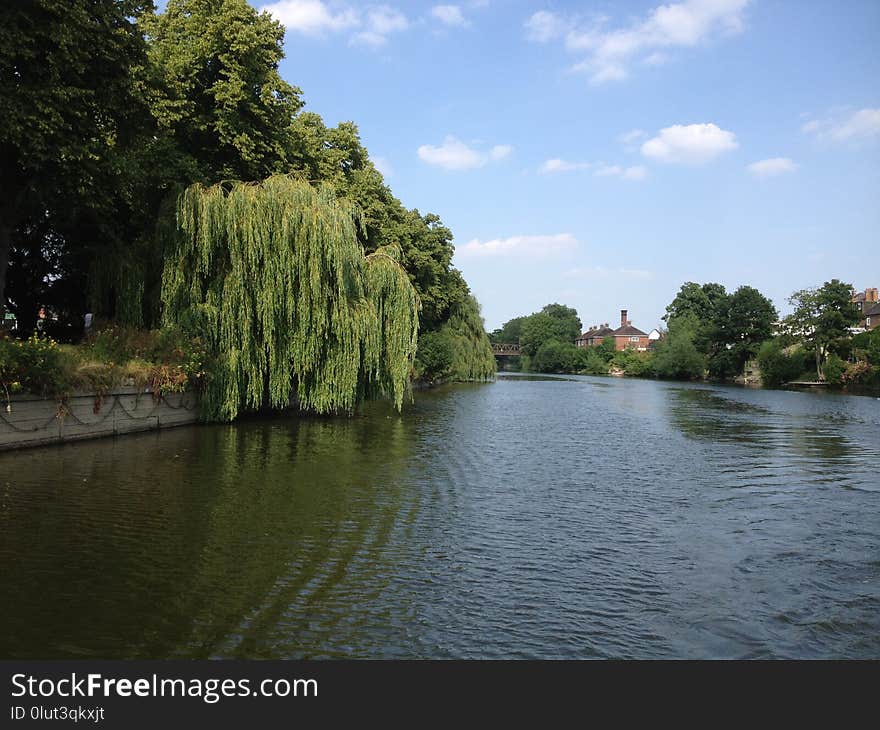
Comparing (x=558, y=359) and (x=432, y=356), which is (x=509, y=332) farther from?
(x=432, y=356)

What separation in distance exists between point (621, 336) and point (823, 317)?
81869 mm

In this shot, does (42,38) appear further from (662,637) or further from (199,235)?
(662,637)

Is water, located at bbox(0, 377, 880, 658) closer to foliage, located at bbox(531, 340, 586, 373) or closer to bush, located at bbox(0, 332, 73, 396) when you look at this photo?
bush, located at bbox(0, 332, 73, 396)

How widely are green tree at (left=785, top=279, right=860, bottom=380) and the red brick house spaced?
67.0m

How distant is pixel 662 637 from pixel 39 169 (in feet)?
52.0

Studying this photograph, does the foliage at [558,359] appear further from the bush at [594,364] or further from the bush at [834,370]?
the bush at [834,370]

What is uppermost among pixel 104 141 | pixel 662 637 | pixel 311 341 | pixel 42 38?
pixel 42 38

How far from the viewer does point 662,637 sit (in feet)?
18.8

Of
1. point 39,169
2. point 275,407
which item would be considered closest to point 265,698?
point 39,169

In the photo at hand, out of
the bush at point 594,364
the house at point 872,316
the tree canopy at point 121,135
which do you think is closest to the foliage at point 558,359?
the bush at point 594,364

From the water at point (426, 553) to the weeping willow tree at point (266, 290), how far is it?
331cm

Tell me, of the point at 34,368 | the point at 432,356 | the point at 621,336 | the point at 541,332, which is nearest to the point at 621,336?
the point at 621,336

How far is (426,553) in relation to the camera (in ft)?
26.3

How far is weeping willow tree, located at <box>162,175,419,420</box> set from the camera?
18609mm
